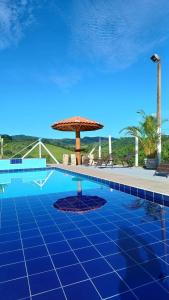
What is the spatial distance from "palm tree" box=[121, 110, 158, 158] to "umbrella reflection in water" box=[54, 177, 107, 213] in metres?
5.45

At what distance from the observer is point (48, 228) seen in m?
3.93

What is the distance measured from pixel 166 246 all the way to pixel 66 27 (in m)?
13.1

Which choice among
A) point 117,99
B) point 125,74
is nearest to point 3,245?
point 125,74

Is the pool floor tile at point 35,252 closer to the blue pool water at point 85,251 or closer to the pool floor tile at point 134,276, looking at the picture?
the blue pool water at point 85,251

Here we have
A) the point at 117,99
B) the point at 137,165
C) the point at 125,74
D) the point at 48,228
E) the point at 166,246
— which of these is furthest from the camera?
the point at 117,99

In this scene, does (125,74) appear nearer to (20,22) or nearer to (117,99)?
(117,99)

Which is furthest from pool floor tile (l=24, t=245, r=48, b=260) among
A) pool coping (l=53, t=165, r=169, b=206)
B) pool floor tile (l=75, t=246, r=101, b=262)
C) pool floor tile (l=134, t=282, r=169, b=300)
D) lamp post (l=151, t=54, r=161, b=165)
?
lamp post (l=151, t=54, r=161, b=165)

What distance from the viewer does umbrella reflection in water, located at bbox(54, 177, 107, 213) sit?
517cm

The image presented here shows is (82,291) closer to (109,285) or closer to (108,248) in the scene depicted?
(109,285)

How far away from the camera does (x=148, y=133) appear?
35.9 ft

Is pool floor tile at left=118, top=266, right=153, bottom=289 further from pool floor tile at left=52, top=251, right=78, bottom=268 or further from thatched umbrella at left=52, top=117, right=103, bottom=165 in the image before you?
thatched umbrella at left=52, top=117, right=103, bottom=165

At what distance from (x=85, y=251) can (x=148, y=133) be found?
28.7 ft

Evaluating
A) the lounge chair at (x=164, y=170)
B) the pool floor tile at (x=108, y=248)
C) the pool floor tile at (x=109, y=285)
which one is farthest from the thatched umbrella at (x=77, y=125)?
the pool floor tile at (x=109, y=285)

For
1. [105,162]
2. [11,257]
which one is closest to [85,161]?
[105,162]
